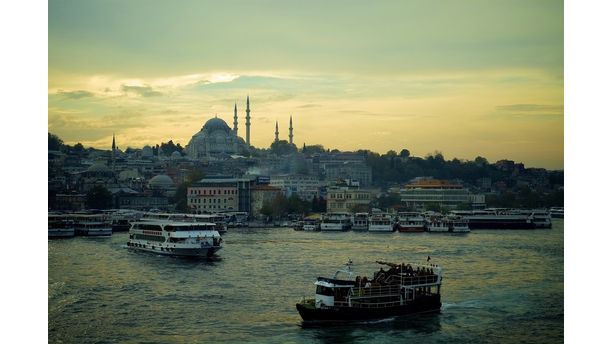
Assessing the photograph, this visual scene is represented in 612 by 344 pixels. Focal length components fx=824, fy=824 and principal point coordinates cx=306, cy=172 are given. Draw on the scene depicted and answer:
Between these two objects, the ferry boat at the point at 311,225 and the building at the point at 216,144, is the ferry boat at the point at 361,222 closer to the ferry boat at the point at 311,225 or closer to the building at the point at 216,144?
the ferry boat at the point at 311,225

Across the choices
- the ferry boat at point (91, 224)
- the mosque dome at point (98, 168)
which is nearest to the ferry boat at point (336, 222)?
the ferry boat at point (91, 224)

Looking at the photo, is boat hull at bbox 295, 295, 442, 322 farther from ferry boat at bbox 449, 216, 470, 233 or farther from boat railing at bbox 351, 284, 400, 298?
ferry boat at bbox 449, 216, 470, 233

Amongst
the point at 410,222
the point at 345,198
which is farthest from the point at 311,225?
the point at 410,222

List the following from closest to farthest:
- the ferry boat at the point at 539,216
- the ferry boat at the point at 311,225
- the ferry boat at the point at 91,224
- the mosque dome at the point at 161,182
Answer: the ferry boat at the point at 91,224 < the ferry boat at the point at 539,216 < the mosque dome at the point at 161,182 < the ferry boat at the point at 311,225

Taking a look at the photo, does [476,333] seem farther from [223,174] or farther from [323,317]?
[223,174]

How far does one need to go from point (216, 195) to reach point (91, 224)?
2644 mm

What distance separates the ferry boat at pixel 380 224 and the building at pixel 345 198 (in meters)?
0.38

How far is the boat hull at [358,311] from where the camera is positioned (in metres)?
7.27

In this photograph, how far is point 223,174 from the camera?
19.1 meters

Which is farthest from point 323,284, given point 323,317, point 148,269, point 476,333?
point 148,269

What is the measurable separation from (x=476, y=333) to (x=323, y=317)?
1.33 meters

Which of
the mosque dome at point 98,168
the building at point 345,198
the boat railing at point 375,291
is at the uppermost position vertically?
the mosque dome at point 98,168

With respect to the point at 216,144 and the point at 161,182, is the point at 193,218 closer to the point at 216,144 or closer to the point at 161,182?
the point at 161,182

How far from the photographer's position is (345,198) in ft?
61.5
